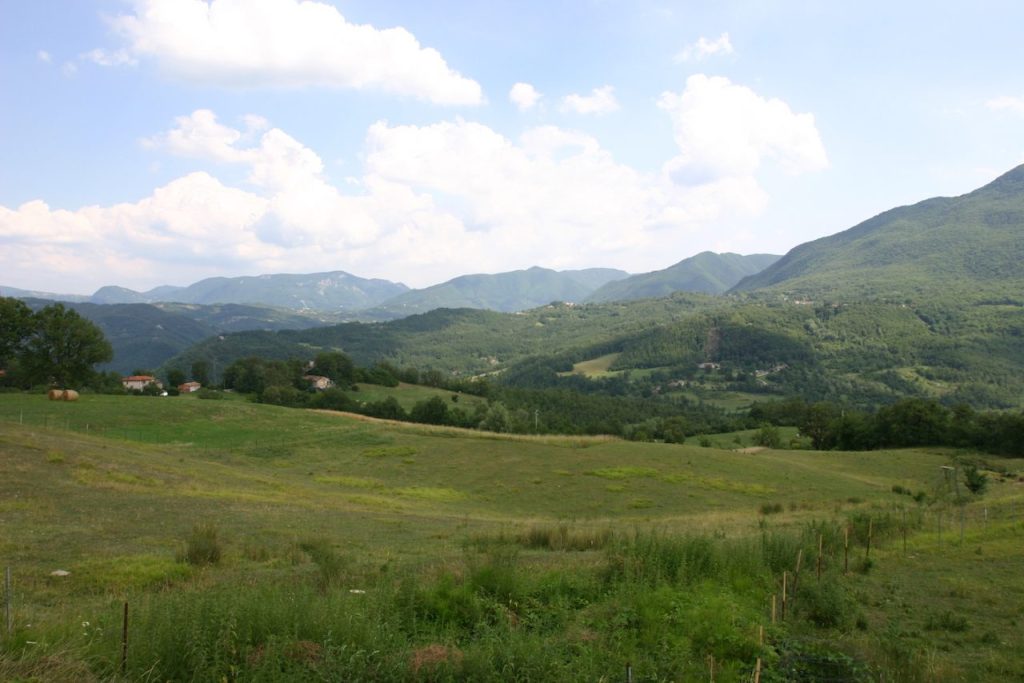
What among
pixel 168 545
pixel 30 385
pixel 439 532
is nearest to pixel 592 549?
pixel 439 532

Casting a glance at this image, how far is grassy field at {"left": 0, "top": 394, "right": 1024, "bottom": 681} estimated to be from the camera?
7.89 metres

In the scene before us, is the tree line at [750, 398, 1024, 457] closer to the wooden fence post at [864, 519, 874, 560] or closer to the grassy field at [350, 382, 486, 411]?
the grassy field at [350, 382, 486, 411]

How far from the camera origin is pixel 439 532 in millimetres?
21500

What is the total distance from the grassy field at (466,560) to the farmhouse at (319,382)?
68134 mm

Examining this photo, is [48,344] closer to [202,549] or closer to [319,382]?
[319,382]

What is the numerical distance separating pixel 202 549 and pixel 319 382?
103778mm

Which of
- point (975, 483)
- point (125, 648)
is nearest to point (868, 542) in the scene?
point (125, 648)

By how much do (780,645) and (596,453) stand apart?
139 feet

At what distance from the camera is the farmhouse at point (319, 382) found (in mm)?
111463

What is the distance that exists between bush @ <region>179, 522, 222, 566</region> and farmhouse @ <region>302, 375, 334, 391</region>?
9887 centimetres

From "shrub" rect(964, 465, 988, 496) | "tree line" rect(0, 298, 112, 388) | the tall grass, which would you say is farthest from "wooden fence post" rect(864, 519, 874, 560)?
"tree line" rect(0, 298, 112, 388)

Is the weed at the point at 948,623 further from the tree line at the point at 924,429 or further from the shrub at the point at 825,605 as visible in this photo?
the tree line at the point at 924,429

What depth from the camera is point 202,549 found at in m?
14.0

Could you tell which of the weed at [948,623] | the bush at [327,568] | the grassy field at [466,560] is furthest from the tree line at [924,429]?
the bush at [327,568]
